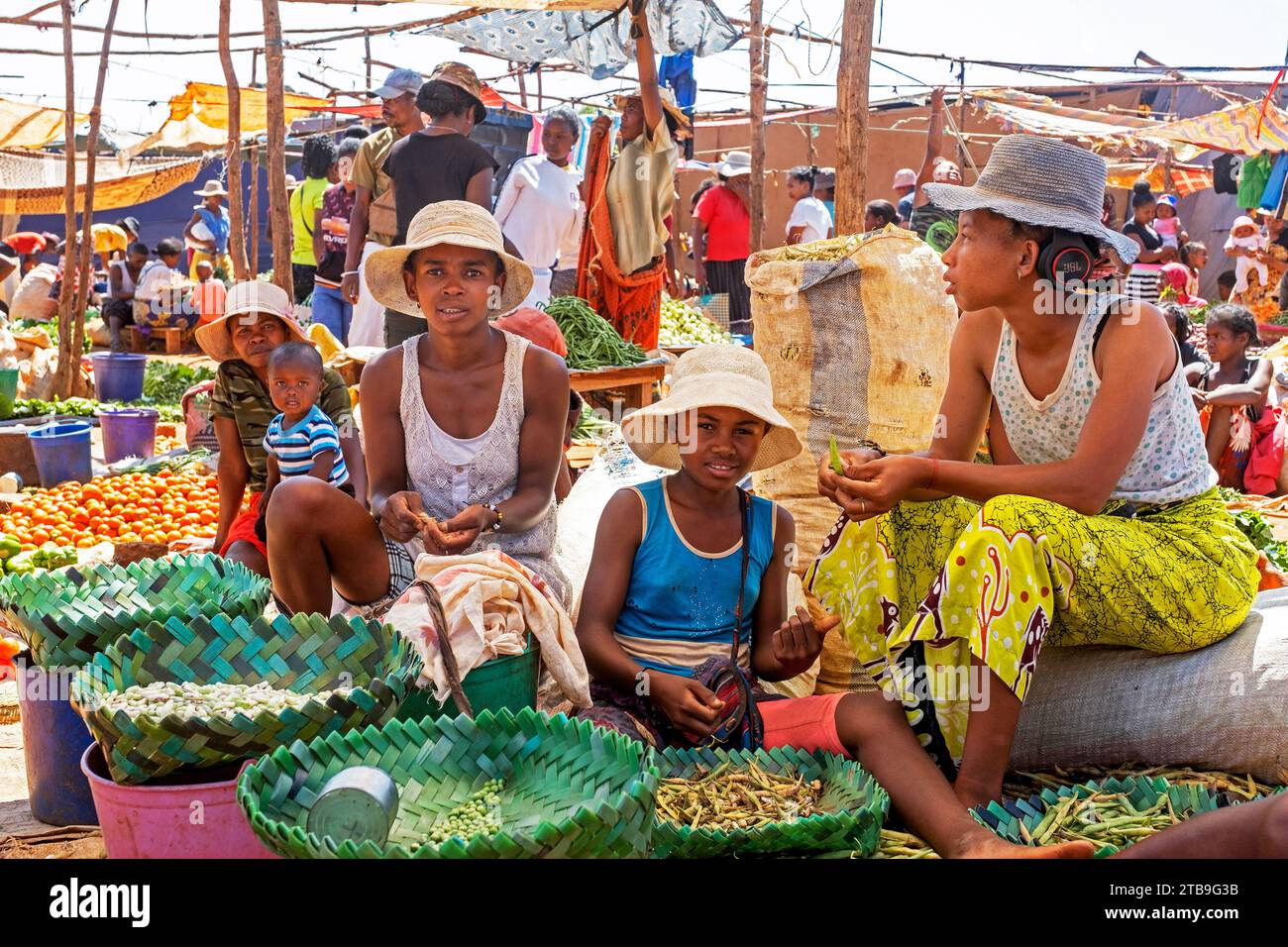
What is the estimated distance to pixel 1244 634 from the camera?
8.81 feet

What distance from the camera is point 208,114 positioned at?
15023mm

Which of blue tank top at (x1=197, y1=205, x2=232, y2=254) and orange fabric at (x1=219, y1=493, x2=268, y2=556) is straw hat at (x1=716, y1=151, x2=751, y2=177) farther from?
orange fabric at (x1=219, y1=493, x2=268, y2=556)

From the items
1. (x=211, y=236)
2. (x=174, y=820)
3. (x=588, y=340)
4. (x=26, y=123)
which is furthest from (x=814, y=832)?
(x=26, y=123)

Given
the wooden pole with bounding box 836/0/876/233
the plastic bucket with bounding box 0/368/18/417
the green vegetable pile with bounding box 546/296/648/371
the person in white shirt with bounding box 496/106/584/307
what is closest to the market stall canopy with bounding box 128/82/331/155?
the plastic bucket with bounding box 0/368/18/417

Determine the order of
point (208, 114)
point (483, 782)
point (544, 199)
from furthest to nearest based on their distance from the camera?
point (208, 114) → point (544, 199) → point (483, 782)

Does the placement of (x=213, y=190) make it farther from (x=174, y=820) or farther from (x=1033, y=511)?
(x=1033, y=511)

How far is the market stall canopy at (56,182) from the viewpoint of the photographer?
1605 cm

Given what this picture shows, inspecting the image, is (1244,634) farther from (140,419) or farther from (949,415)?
(140,419)

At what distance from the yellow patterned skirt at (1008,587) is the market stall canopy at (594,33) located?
6907mm

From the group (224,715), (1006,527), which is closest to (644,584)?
(1006,527)

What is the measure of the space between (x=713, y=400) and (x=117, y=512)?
4303 millimetres

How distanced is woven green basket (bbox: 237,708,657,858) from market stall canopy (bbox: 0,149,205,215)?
15.9m
